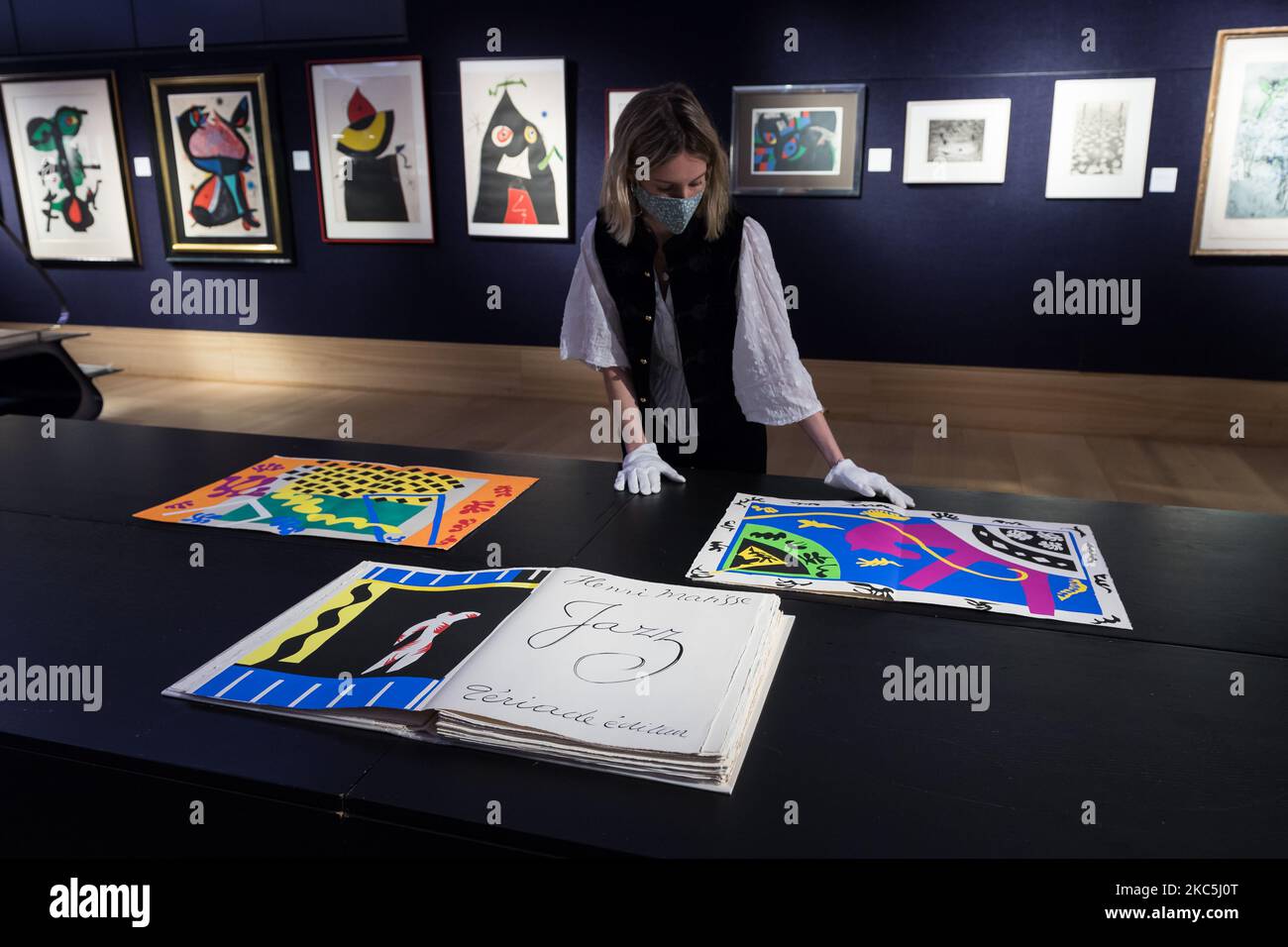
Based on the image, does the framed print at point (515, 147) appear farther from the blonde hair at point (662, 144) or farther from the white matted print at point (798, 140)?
the blonde hair at point (662, 144)

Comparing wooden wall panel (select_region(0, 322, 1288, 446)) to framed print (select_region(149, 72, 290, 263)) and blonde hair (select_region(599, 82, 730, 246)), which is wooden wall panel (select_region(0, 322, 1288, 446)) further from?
blonde hair (select_region(599, 82, 730, 246))

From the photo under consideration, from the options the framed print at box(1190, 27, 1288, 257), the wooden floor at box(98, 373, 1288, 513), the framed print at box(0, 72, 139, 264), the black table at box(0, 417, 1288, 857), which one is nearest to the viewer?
the black table at box(0, 417, 1288, 857)

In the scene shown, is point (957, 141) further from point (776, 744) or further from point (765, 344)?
point (776, 744)

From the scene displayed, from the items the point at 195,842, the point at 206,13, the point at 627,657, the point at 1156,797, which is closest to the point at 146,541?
the point at 195,842

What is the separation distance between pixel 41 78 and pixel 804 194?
197 inches

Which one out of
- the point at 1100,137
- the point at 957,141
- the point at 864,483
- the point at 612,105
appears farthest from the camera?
the point at 612,105

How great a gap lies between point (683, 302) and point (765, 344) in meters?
0.21

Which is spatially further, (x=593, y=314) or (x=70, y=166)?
(x=70, y=166)

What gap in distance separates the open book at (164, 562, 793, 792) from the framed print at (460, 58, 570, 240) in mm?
4356

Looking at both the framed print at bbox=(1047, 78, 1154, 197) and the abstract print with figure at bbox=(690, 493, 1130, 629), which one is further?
the framed print at bbox=(1047, 78, 1154, 197)

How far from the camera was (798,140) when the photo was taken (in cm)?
482

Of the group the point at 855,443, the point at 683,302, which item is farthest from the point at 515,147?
the point at 683,302

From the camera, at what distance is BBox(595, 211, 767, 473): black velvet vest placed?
2.05 metres

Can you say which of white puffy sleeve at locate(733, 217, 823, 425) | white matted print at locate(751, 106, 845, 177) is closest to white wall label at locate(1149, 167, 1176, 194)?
white matted print at locate(751, 106, 845, 177)
